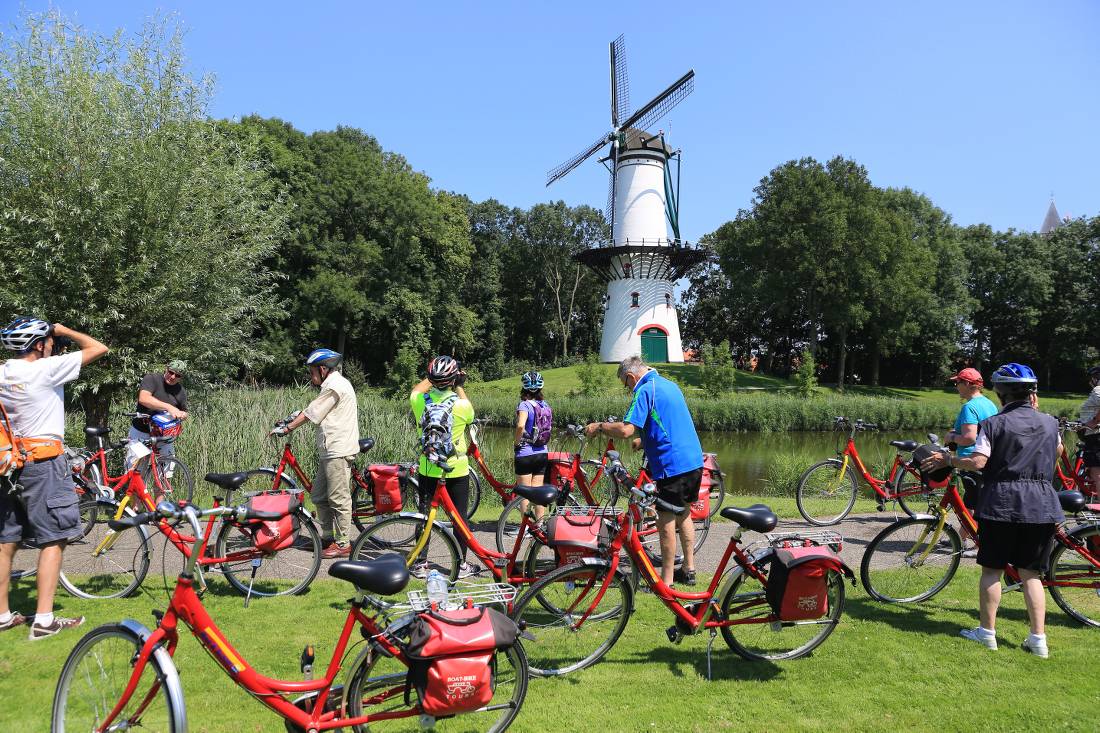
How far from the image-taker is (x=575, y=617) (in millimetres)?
4293

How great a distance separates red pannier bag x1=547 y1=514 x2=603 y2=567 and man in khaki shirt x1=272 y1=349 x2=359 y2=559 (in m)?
2.46

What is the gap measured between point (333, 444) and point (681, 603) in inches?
139

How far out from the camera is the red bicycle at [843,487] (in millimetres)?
8617

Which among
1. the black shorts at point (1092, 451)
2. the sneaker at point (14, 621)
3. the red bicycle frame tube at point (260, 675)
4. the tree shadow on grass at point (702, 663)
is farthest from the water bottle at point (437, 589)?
the black shorts at point (1092, 451)

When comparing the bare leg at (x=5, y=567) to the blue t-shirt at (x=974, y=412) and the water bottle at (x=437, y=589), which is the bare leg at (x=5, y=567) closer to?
the water bottle at (x=437, y=589)

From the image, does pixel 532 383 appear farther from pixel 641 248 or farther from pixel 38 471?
pixel 641 248

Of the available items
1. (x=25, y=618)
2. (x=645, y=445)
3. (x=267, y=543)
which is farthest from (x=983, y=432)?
(x=25, y=618)

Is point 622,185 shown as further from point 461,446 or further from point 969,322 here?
point 461,446

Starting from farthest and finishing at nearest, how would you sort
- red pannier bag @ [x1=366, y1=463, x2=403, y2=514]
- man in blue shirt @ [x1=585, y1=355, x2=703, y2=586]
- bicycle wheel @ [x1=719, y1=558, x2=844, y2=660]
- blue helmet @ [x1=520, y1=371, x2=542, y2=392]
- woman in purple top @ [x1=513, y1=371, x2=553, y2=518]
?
1. blue helmet @ [x1=520, y1=371, x2=542, y2=392]
2. woman in purple top @ [x1=513, y1=371, x2=553, y2=518]
3. red pannier bag @ [x1=366, y1=463, x2=403, y2=514]
4. man in blue shirt @ [x1=585, y1=355, x2=703, y2=586]
5. bicycle wheel @ [x1=719, y1=558, x2=844, y2=660]

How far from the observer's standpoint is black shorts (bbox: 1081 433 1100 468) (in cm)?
775

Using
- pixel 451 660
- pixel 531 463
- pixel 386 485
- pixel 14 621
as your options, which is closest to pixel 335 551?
pixel 386 485

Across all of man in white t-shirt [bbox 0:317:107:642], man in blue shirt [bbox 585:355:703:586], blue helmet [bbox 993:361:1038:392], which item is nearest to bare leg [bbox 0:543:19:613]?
man in white t-shirt [bbox 0:317:107:642]

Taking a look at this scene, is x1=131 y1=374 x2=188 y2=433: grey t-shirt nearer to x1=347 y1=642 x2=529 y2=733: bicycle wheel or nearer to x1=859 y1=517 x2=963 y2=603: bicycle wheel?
x1=347 y1=642 x2=529 y2=733: bicycle wheel

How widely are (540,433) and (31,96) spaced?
10.2 metres
